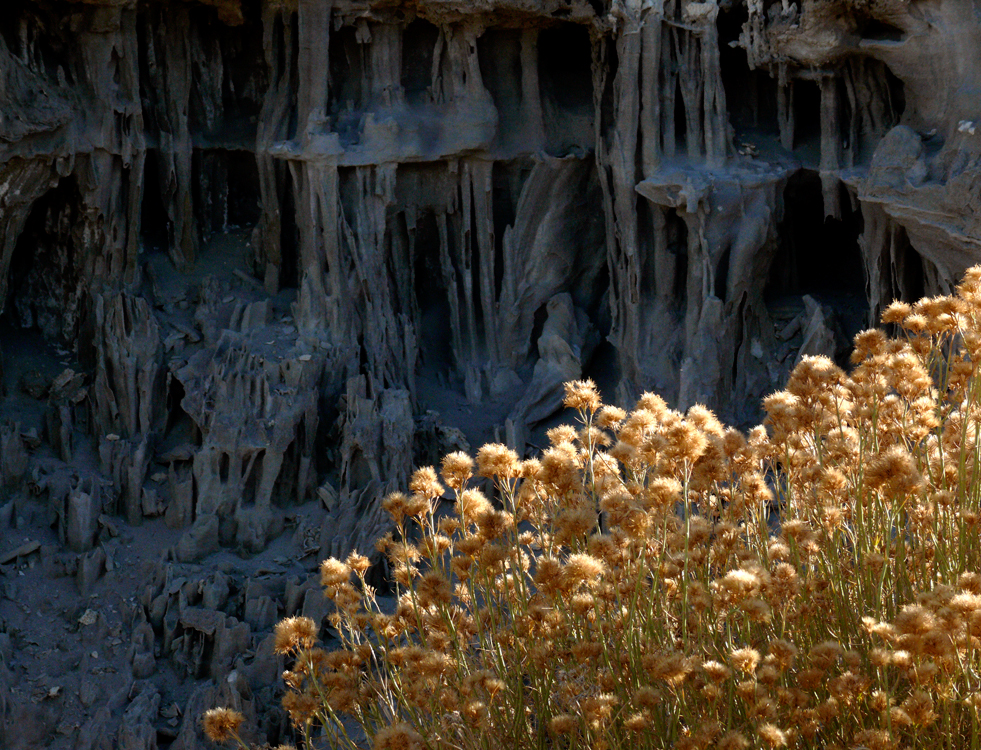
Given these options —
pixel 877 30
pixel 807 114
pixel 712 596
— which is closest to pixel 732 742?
pixel 712 596

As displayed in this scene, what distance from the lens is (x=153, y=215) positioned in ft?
49.2

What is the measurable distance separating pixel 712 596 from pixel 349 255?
35.9 ft

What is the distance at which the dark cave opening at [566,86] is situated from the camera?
14344mm

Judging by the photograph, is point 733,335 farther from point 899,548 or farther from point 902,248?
point 899,548

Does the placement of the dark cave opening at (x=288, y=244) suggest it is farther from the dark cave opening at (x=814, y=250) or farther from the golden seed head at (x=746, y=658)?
the golden seed head at (x=746, y=658)

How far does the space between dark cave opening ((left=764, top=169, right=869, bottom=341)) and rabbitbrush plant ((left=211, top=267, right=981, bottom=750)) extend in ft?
29.6

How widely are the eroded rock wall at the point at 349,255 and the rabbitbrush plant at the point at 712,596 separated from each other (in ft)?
23.0

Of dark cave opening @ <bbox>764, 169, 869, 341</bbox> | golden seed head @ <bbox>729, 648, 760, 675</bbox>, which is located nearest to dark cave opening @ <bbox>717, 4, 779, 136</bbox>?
dark cave opening @ <bbox>764, 169, 869, 341</bbox>

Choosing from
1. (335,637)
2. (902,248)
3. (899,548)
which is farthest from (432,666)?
(902,248)

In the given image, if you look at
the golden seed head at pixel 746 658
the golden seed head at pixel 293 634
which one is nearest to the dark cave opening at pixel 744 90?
the golden seed head at pixel 293 634

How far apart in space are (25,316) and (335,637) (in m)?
6.43

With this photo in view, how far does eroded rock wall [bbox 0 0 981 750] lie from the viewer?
36.7 feet

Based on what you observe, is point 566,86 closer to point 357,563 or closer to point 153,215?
point 153,215

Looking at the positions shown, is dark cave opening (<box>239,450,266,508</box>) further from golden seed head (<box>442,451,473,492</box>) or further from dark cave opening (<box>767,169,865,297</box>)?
golden seed head (<box>442,451,473,492</box>)
